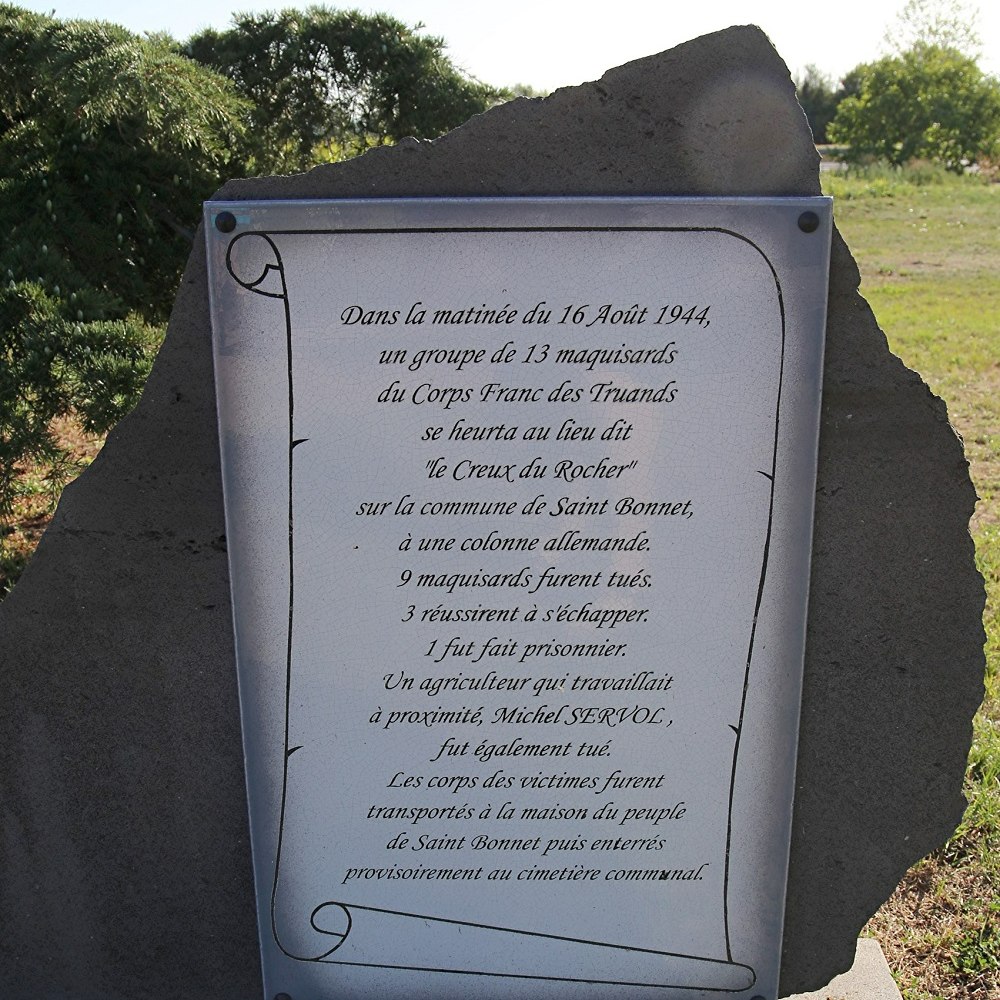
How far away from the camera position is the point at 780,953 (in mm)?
2055

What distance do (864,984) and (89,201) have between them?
3.17m

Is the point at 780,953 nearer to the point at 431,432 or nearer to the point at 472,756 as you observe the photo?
the point at 472,756

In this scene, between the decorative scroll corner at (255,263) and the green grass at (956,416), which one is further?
the green grass at (956,416)

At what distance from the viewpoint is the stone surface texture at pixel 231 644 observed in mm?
1790

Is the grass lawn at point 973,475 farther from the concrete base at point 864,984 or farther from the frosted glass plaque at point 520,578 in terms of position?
the frosted glass plaque at point 520,578

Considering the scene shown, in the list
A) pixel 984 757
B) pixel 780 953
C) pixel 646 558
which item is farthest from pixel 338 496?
pixel 984 757

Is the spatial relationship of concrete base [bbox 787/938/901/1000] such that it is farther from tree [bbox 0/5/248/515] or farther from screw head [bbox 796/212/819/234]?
tree [bbox 0/5/248/515]

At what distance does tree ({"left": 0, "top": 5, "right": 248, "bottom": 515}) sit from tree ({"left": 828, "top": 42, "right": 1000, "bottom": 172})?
31.8 meters

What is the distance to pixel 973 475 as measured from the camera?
196 inches

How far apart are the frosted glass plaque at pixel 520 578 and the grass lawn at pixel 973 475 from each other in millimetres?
595

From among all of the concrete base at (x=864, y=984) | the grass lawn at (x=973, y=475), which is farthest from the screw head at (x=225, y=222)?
the grass lawn at (x=973, y=475)

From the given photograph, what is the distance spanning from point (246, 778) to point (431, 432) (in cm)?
77

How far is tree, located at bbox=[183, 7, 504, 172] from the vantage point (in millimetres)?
3898

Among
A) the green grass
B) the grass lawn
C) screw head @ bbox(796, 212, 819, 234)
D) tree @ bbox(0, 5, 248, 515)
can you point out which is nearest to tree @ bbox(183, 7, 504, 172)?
tree @ bbox(0, 5, 248, 515)
